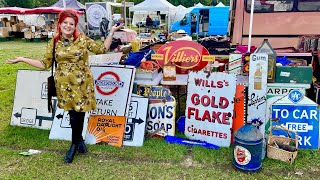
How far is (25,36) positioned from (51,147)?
18249mm

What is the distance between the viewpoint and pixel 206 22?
71.0 ft

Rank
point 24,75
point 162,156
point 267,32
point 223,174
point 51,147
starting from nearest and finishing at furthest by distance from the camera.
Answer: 1. point 223,174
2. point 162,156
3. point 51,147
4. point 24,75
5. point 267,32

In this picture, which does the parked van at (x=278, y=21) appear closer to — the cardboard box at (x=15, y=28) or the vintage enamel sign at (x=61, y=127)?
the vintage enamel sign at (x=61, y=127)

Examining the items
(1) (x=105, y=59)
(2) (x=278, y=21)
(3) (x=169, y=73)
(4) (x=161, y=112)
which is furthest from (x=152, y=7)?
(4) (x=161, y=112)

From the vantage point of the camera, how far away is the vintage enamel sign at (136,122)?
13.4 ft

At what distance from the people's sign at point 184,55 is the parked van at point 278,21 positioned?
3294mm

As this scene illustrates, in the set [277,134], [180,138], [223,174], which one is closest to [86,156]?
[180,138]

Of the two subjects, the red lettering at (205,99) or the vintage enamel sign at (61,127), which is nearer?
the red lettering at (205,99)

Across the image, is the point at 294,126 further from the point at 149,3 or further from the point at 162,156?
the point at 149,3

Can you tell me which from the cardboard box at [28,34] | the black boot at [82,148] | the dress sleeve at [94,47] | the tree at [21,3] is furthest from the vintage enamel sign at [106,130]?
the tree at [21,3]

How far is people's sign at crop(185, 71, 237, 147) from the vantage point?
13.0ft

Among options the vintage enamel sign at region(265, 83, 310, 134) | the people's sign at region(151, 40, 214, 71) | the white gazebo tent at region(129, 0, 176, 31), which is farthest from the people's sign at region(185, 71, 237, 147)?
the white gazebo tent at region(129, 0, 176, 31)

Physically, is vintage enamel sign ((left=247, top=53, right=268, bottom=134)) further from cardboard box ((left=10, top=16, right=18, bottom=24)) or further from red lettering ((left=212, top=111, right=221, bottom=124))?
cardboard box ((left=10, top=16, right=18, bottom=24))

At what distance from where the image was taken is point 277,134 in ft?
13.0
